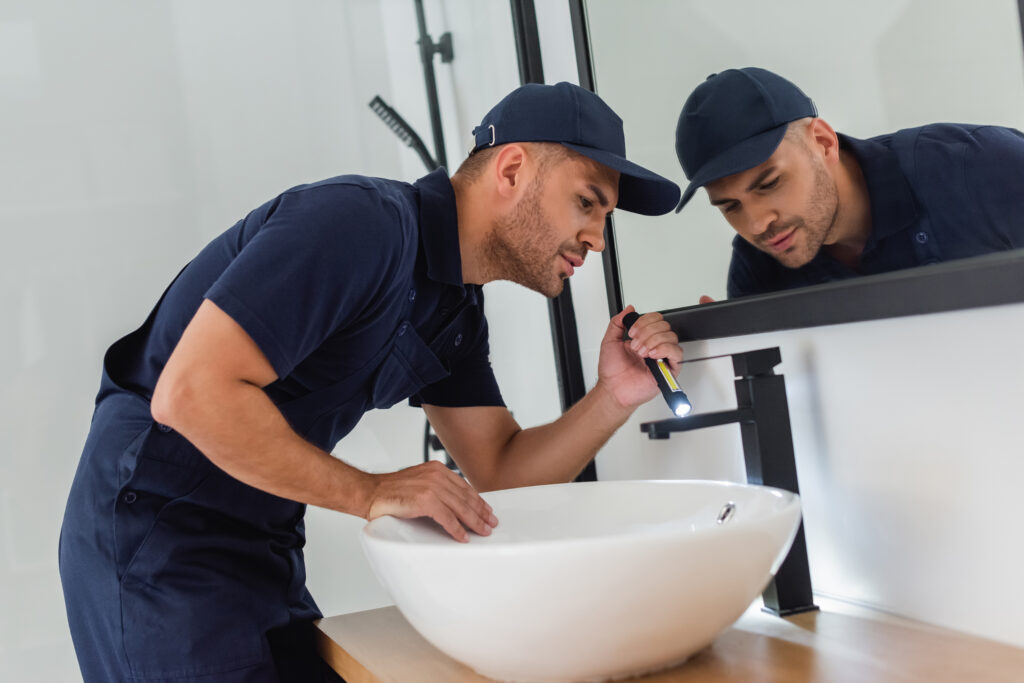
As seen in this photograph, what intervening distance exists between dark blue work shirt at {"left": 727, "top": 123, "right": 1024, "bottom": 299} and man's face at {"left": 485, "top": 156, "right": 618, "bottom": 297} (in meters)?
0.37

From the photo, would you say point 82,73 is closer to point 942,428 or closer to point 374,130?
point 374,130

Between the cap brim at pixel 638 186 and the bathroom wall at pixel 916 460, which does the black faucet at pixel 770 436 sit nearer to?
the bathroom wall at pixel 916 460

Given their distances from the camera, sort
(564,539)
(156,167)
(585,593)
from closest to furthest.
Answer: (585,593), (564,539), (156,167)

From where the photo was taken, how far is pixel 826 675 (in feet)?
2.44

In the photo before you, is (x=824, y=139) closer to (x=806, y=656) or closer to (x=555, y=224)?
(x=555, y=224)

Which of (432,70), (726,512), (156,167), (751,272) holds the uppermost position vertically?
(432,70)

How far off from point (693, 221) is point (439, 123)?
33.9 inches

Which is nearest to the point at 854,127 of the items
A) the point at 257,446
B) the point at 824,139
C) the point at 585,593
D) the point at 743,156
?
the point at 824,139

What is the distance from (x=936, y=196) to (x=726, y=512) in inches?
14.9

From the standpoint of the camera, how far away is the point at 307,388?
1.18m

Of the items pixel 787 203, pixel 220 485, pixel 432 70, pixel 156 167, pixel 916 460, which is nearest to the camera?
pixel 916 460

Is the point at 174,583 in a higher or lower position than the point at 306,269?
lower

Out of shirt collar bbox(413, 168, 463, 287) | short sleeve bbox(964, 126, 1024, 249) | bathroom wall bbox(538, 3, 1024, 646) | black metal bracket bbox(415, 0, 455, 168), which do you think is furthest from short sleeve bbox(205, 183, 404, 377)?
black metal bracket bbox(415, 0, 455, 168)

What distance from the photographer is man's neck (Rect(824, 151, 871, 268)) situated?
0.95m
